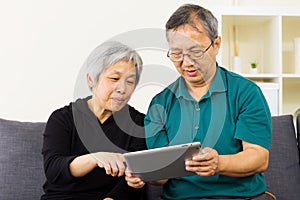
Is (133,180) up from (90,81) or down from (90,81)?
down

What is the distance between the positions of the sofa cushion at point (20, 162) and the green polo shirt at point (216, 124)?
54 centimetres

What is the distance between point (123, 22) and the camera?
2998mm

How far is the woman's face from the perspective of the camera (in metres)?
1.77

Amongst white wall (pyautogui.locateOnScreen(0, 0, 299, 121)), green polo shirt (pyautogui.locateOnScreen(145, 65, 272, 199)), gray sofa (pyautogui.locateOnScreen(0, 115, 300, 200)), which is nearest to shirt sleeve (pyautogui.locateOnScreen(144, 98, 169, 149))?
green polo shirt (pyautogui.locateOnScreen(145, 65, 272, 199))

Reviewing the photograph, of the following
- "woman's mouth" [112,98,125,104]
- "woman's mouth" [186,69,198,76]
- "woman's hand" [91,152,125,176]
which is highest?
"woman's mouth" [186,69,198,76]

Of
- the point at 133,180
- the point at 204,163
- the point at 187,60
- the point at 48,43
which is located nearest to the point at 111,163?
the point at 133,180

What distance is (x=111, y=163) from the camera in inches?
64.6

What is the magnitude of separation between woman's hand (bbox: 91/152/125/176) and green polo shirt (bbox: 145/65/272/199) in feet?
0.60

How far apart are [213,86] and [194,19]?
0.24 metres

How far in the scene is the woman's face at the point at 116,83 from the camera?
1.77 metres

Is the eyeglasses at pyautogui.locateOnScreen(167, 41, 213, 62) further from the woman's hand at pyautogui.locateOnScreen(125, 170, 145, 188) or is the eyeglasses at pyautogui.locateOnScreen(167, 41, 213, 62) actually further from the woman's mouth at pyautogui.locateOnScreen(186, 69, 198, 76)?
the woman's hand at pyautogui.locateOnScreen(125, 170, 145, 188)

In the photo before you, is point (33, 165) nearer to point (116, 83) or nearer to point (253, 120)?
point (116, 83)

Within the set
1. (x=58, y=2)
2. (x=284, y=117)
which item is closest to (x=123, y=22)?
(x=58, y=2)

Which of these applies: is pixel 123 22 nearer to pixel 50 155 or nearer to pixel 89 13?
pixel 89 13
